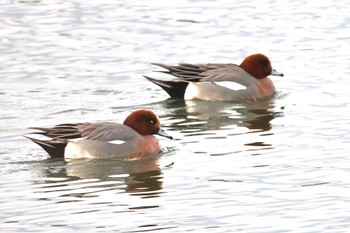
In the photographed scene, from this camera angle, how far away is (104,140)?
13.7 metres

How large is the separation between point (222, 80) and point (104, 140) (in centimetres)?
375

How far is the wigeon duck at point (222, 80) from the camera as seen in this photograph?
17.1 metres

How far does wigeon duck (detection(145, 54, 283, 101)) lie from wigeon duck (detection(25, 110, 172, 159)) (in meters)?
2.97

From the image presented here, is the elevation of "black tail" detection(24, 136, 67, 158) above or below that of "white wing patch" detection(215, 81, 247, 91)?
above

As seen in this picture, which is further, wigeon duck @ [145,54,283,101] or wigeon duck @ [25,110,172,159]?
wigeon duck @ [145,54,283,101]

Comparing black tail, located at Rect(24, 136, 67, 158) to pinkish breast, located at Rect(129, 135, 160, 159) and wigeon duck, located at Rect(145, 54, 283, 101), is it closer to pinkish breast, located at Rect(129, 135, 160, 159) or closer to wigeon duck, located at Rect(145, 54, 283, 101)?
pinkish breast, located at Rect(129, 135, 160, 159)

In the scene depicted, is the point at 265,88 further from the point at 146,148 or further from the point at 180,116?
the point at 146,148

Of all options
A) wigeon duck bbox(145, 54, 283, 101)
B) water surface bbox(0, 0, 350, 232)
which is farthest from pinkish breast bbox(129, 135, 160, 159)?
wigeon duck bbox(145, 54, 283, 101)

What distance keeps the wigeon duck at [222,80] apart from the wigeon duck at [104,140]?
2970 mm

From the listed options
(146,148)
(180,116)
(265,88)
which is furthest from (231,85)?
(146,148)

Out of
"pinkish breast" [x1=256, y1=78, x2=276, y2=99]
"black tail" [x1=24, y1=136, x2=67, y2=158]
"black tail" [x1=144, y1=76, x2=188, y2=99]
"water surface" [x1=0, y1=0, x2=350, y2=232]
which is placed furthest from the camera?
"pinkish breast" [x1=256, y1=78, x2=276, y2=99]

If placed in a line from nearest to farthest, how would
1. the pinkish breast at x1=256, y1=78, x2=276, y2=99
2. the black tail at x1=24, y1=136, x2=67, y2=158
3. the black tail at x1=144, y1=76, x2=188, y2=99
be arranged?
the black tail at x1=24, y1=136, x2=67, y2=158
the black tail at x1=144, y1=76, x2=188, y2=99
the pinkish breast at x1=256, y1=78, x2=276, y2=99

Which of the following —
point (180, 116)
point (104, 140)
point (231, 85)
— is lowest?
point (180, 116)

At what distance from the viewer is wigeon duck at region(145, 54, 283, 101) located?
1706cm
